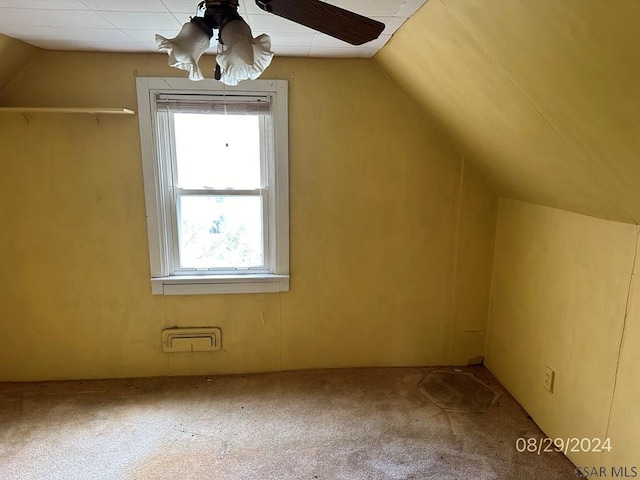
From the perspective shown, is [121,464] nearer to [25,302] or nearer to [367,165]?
[25,302]

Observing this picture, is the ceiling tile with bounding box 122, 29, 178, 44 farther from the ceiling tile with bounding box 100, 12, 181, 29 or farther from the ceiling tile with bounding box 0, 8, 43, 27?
the ceiling tile with bounding box 0, 8, 43, 27

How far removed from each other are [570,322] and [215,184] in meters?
2.16

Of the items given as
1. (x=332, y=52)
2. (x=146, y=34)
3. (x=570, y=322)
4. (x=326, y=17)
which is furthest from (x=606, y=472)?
(x=146, y=34)

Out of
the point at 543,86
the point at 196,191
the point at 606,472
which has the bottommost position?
the point at 606,472

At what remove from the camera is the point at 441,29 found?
5.16 ft

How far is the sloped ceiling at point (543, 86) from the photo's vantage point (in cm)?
105

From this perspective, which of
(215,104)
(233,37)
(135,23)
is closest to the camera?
(233,37)

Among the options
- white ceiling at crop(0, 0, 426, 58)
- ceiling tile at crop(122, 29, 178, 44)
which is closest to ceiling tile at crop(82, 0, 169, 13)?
white ceiling at crop(0, 0, 426, 58)

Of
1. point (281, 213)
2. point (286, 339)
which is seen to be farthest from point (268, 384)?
point (281, 213)

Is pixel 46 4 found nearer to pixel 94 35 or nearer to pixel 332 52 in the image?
pixel 94 35

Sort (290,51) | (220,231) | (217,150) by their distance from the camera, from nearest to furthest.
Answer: (290,51) → (217,150) → (220,231)

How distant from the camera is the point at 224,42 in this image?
131cm

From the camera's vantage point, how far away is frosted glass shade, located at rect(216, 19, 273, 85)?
4.25 feet

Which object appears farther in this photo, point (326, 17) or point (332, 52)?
point (332, 52)
